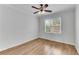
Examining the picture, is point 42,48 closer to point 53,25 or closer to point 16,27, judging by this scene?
point 53,25

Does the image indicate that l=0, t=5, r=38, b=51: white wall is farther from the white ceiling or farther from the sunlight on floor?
the sunlight on floor

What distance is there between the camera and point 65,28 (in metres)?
1.12

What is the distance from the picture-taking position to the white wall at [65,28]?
1050 mm

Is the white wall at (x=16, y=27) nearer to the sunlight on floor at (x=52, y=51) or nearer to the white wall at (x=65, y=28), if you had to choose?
the white wall at (x=65, y=28)

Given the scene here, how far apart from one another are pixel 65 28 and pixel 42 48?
0.45m

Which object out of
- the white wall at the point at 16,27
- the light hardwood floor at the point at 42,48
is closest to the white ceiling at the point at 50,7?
the white wall at the point at 16,27

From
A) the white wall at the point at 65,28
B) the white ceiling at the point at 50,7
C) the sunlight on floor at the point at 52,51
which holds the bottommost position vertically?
the sunlight on floor at the point at 52,51

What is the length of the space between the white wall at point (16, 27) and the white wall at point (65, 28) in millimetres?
130
